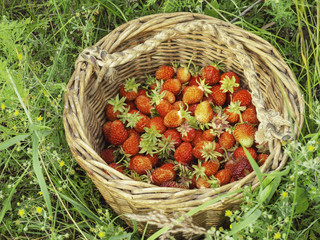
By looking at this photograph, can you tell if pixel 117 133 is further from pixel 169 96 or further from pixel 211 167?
pixel 211 167

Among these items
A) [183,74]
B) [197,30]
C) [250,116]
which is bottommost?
[250,116]

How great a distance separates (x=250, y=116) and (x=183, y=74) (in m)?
0.37

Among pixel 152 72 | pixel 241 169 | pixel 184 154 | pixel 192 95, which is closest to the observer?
pixel 241 169

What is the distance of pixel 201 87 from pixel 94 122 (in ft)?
1.65

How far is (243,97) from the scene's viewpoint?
1736 mm

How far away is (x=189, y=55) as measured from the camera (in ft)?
6.22

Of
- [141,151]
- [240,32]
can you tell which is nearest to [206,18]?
[240,32]

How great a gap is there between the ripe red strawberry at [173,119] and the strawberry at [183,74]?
0.67 ft

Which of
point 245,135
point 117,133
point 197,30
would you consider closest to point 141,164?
point 117,133

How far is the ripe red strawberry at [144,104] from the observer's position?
1.82m

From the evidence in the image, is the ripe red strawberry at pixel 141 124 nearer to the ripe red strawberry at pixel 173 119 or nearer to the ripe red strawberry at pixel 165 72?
the ripe red strawberry at pixel 173 119

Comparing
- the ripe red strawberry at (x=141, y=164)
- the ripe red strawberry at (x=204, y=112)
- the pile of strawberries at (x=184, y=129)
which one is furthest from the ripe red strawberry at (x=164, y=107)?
the ripe red strawberry at (x=141, y=164)

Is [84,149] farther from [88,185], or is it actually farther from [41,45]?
[41,45]

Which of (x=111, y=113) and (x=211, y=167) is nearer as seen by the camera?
(x=211, y=167)
